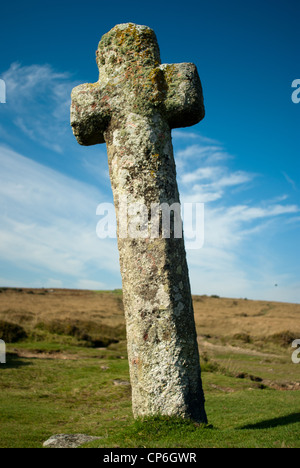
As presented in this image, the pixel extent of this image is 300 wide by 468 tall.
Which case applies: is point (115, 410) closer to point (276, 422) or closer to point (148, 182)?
point (276, 422)

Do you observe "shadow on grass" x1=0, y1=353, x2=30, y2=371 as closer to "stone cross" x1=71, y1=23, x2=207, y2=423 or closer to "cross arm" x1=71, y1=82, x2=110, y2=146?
"stone cross" x1=71, y1=23, x2=207, y2=423

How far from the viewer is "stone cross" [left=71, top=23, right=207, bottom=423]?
540 centimetres

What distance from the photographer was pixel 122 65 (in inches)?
249

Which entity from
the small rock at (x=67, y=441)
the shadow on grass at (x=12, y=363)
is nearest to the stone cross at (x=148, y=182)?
the small rock at (x=67, y=441)

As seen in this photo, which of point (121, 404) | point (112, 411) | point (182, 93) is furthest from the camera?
point (121, 404)

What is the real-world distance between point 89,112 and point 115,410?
23.9ft

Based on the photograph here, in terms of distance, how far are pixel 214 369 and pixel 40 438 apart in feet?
35.8

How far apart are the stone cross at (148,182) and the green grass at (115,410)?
0.51 metres

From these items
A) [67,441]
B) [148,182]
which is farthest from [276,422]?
[148,182]

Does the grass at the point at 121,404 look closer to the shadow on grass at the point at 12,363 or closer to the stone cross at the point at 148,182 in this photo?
the shadow on grass at the point at 12,363

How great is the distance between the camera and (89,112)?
641 centimetres

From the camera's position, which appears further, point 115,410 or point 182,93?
point 115,410
